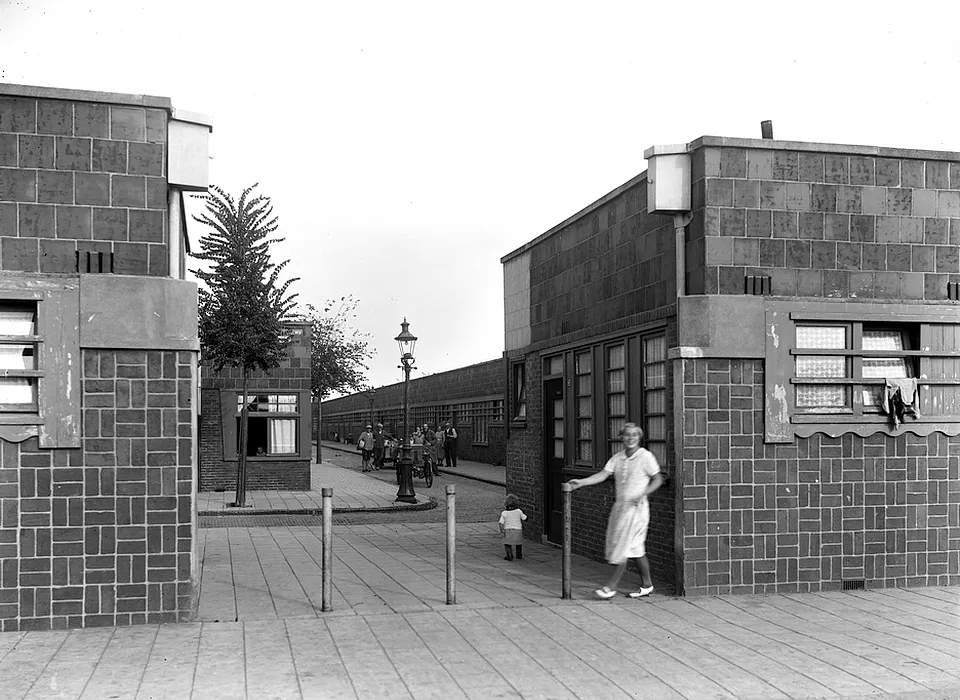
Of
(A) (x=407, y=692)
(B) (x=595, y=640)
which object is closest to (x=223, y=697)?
(A) (x=407, y=692)

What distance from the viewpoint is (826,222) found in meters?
10.7

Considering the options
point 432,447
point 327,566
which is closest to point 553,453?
point 327,566

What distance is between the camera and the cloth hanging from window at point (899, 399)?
35.3 ft

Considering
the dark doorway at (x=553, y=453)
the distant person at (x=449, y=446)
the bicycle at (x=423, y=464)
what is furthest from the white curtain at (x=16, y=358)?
the distant person at (x=449, y=446)

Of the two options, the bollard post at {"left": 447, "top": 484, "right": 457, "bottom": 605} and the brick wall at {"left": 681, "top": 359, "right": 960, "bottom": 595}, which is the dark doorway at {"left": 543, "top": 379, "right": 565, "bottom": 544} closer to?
the brick wall at {"left": 681, "top": 359, "right": 960, "bottom": 595}

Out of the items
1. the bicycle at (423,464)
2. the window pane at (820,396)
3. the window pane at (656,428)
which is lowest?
the bicycle at (423,464)

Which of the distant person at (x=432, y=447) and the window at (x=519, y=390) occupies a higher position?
the window at (x=519, y=390)

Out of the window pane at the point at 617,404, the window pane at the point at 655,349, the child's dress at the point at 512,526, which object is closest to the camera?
the window pane at the point at 655,349

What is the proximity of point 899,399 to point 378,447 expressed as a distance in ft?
101

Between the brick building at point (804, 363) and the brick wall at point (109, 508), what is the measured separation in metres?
4.49

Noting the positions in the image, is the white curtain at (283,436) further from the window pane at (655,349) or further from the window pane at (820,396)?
the window pane at (820,396)

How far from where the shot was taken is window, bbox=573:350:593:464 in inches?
538

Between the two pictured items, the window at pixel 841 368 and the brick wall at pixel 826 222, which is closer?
the brick wall at pixel 826 222

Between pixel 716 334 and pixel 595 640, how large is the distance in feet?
10.9
